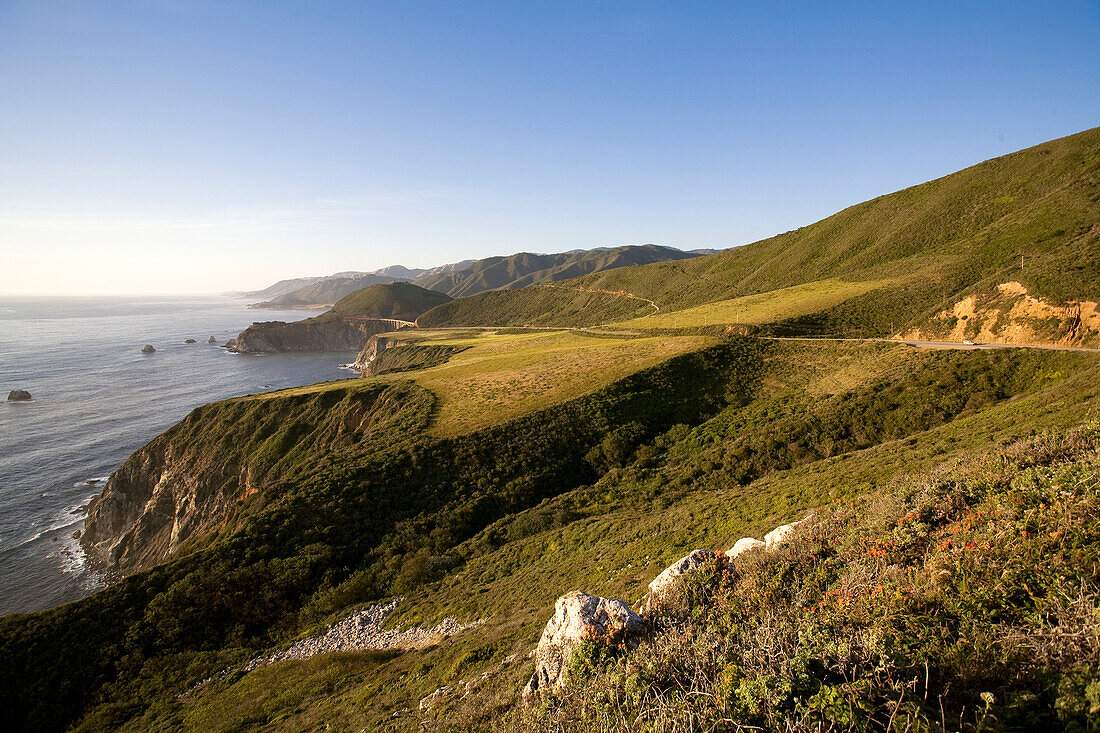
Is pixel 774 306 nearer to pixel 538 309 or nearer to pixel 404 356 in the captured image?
pixel 404 356

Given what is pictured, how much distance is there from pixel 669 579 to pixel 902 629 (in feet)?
14.3

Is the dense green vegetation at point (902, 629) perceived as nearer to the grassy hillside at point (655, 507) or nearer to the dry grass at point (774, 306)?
the grassy hillside at point (655, 507)

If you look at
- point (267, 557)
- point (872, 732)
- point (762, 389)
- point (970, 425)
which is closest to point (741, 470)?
point (970, 425)

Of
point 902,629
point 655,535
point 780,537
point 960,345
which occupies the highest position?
point 960,345

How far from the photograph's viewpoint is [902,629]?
19.7 ft

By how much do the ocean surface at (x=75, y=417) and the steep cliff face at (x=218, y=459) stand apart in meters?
3.35

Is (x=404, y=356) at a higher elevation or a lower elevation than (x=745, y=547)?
Answer: higher

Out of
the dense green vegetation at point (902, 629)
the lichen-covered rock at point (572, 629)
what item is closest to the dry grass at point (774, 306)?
the dense green vegetation at point (902, 629)

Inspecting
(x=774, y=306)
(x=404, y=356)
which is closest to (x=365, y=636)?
(x=774, y=306)

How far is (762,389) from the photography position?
1419 inches

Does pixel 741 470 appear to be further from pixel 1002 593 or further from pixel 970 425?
pixel 1002 593

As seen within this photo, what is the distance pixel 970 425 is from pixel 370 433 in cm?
3844

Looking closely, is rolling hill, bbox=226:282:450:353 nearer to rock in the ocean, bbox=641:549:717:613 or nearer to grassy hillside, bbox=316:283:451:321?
grassy hillside, bbox=316:283:451:321

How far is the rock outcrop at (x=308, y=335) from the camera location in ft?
475
